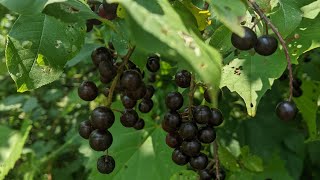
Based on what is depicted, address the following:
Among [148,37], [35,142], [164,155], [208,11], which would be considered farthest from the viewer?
[35,142]

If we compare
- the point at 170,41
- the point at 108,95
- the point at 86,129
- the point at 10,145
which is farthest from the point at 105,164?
the point at 10,145

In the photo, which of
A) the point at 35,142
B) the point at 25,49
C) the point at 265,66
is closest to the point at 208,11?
the point at 265,66

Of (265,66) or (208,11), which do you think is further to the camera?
(265,66)

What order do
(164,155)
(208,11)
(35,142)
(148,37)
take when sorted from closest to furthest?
1. (148,37)
2. (208,11)
3. (164,155)
4. (35,142)

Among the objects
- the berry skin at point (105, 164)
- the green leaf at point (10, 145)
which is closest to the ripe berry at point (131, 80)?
the berry skin at point (105, 164)

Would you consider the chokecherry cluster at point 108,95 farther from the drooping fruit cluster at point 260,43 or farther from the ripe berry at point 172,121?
the drooping fruit cluster at point 260,43

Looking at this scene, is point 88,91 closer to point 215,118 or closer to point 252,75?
point 215,118

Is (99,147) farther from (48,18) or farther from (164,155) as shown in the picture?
(164,155)

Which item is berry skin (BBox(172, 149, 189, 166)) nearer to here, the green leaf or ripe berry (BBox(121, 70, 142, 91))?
ripe berry (BBox(121, 70, 142, 91))
